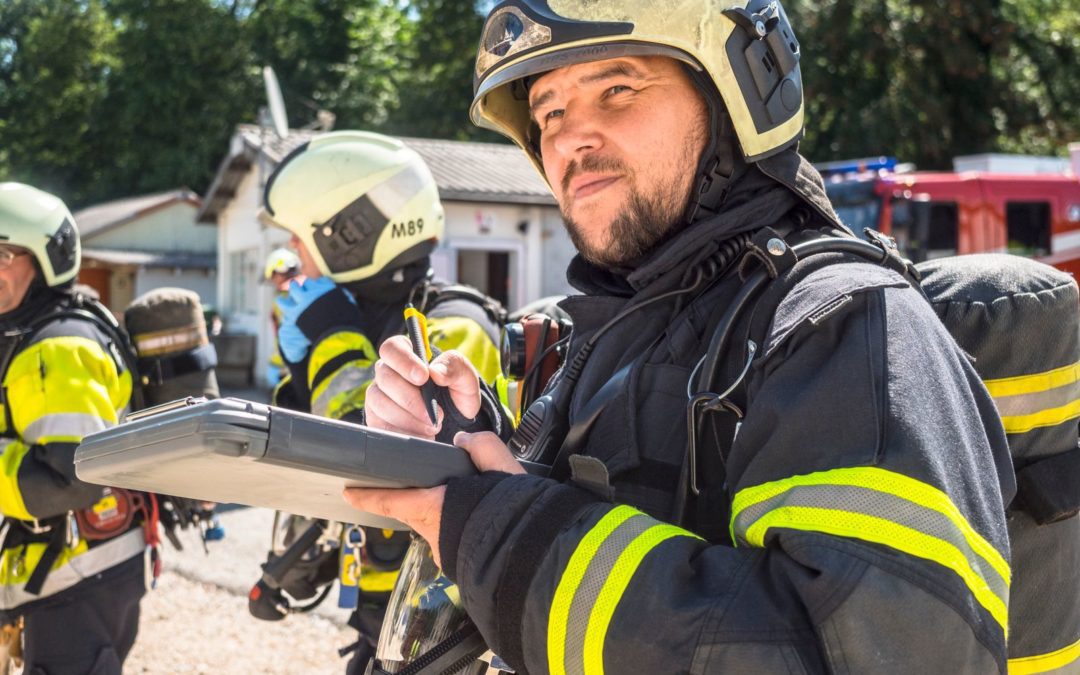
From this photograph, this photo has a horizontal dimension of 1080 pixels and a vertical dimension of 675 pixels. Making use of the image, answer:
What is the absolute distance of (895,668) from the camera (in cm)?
111

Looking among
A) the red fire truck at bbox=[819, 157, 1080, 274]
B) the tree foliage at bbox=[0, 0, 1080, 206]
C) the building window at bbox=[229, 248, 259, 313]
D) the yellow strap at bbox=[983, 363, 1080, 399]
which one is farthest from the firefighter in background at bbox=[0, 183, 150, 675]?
the tree foliage at bbox=[0, 0, 1080, 206]

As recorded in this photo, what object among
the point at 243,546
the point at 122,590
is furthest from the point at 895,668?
the point at 243,546

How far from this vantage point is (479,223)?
1648 centimetres

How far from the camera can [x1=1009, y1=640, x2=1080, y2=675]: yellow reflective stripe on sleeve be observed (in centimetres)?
176

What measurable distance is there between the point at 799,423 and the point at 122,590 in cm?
318

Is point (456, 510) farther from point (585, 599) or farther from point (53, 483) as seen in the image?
point (53, 483)

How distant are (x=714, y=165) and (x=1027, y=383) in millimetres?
720

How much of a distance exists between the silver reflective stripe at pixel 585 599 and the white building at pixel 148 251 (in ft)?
91.5

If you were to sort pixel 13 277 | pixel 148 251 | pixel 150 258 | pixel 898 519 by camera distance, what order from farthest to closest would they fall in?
pixel 148 251
pixel 150 258
pixel 13 277
pixel 898 519

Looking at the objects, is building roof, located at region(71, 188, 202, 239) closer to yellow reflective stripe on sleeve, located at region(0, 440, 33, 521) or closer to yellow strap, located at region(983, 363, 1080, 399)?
yellow reflective stripe on sleeve, located at region(0, 440, 33, 521)

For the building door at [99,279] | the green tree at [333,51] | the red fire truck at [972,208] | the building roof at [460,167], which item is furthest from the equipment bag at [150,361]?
the green tree at [333,51]

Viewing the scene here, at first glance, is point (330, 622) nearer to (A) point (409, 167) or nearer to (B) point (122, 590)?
(B) point (122, 590)

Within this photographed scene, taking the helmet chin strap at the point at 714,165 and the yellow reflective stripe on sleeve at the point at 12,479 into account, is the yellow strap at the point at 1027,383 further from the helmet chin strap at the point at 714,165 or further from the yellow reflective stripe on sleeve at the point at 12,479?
the yellow reflective stripe on sleeve at the point at 12,479

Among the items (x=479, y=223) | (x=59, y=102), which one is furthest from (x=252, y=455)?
(x=59, y=102)
